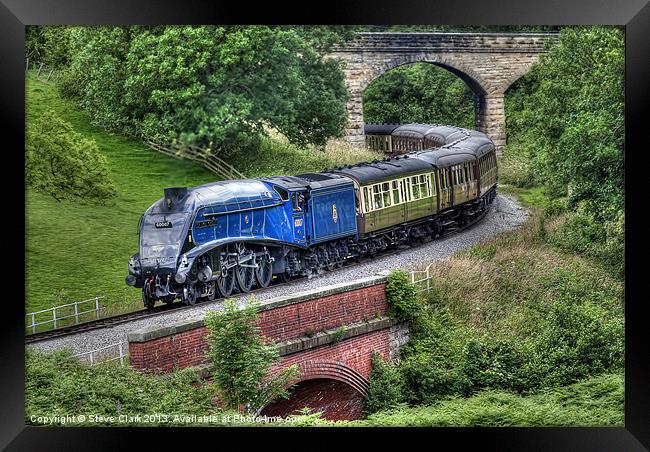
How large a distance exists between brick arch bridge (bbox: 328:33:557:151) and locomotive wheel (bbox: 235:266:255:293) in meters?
2.21

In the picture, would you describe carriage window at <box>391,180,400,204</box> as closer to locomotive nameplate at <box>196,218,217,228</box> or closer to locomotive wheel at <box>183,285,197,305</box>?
locomotive nameplate at <box>196,218,217,228</box>

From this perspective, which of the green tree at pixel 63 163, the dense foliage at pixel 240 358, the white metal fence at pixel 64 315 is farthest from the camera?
the green tree at pixel 63 163

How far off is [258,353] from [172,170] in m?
2.42

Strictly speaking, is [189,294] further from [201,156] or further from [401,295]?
[401,295]

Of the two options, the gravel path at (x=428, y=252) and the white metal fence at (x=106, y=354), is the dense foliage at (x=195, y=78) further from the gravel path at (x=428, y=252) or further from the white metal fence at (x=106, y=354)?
the white metal fence at (x=106, y=354)

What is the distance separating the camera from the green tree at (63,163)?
1342cm

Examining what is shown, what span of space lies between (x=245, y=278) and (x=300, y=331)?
3.06 feet

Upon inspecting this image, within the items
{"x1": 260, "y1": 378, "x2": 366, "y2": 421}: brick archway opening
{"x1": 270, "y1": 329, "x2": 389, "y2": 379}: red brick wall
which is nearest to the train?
{"x1": 270, "y1": 329, "x2": 389, "y2": 379}: red brick wall

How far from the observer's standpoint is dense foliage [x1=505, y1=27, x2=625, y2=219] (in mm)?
13844

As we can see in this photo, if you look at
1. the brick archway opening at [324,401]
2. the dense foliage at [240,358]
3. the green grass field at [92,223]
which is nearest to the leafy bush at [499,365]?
the brick archway opening at [324,401]

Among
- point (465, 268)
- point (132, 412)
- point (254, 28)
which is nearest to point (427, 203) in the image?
point (465, 268)

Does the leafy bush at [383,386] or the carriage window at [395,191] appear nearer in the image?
the leafy bush at [383,386]

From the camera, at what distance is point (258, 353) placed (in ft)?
43.3

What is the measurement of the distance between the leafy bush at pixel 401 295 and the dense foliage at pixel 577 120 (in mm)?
2106
